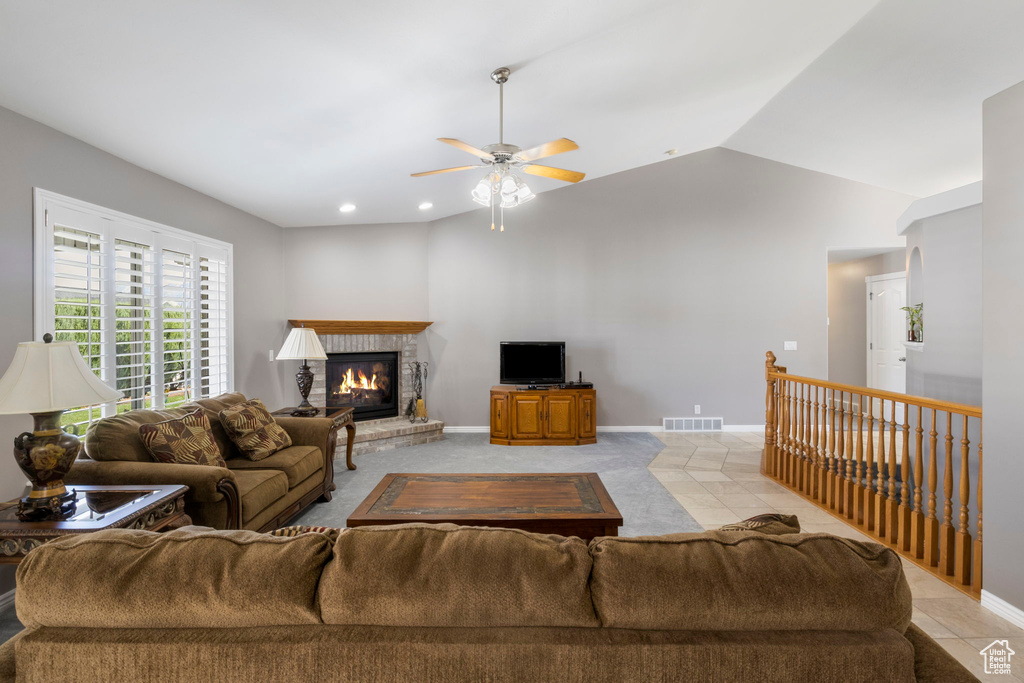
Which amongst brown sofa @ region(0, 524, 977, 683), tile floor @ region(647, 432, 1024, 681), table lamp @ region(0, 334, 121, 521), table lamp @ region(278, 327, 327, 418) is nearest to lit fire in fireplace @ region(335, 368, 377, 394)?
table lamp @ region(278, 327, 327, 418)

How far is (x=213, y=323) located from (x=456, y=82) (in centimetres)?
307

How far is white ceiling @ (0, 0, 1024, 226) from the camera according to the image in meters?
2.36

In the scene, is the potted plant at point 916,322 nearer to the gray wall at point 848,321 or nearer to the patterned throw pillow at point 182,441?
the gray wall at point 848,321

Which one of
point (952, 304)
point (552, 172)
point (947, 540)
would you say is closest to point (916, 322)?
point (952, 304)

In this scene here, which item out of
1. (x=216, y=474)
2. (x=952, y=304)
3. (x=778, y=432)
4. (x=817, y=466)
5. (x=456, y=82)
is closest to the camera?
(x=216, y=474)

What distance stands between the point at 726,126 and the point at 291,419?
5290 mm

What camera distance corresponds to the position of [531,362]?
20.4 feet

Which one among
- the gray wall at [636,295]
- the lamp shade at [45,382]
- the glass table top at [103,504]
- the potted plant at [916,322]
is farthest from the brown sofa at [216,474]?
the potted plant at [916,322]

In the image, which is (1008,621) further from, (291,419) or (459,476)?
(291,419)

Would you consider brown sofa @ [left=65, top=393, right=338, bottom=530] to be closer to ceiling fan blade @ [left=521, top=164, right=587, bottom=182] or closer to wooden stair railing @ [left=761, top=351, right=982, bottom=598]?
ceiling fan blade @ [left=521, top=164, right=587, bottom=182]

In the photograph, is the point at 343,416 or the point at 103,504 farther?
the point at 343,416

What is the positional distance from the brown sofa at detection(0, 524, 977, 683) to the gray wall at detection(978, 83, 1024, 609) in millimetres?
2012

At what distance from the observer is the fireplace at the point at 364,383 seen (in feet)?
19.8

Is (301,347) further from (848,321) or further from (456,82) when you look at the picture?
(848,321)
